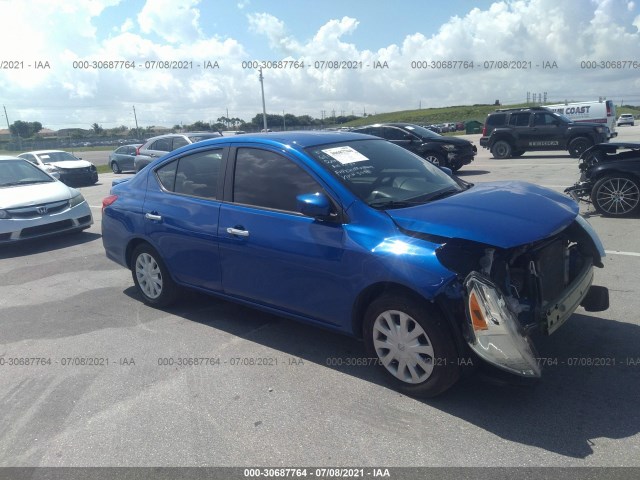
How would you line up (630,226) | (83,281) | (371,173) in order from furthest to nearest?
(630,226)
(83,281)
(371,173)

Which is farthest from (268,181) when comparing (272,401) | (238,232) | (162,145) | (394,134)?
(162,145)

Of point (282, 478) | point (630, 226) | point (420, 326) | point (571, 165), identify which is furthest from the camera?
point (571, 165)

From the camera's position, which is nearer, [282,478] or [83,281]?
[282,478]

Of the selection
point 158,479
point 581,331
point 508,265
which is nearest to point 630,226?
point 581,331

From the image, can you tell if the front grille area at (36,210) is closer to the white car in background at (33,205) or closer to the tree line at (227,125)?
the white car in background at (33,205)

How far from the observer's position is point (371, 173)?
4.19 meters

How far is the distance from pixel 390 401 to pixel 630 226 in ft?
19.8

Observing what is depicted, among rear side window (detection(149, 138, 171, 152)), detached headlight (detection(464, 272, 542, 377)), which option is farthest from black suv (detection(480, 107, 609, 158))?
detached headlight (detection(464, 272, 542, 377))

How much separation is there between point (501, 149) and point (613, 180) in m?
12.8

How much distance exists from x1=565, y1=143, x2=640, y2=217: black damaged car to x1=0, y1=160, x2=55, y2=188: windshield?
9110 mm


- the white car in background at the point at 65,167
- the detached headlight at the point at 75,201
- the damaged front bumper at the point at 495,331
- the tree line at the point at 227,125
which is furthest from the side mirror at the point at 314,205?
the tree line at the point at 227,125

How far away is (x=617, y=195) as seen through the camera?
8.30 meters

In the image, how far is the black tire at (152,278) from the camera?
5242 mm

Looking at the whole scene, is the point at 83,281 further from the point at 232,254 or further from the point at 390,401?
the point at 390,401
